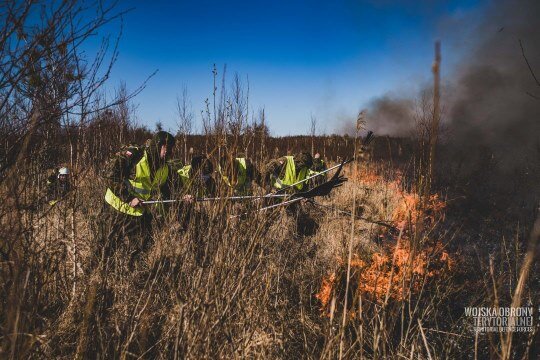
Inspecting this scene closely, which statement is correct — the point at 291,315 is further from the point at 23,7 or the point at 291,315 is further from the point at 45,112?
the point at 23,7

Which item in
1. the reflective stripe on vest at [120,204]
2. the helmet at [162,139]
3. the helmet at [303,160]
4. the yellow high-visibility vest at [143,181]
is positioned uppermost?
the helmet at [162,139]

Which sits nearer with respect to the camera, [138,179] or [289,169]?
[138,179]

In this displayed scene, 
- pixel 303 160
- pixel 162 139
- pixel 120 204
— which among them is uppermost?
pixel 162 139

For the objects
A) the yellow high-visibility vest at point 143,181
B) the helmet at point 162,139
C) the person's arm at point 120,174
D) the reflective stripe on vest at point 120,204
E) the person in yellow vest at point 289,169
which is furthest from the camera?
the person in yellow vest at point 289,169

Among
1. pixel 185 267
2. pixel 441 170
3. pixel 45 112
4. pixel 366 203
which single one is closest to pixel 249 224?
pixel 185 267

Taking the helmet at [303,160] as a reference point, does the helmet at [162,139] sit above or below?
above

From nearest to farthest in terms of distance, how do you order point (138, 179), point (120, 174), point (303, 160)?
1. point (120, 174)
2. point (138, 179)
3. point (303, 160)

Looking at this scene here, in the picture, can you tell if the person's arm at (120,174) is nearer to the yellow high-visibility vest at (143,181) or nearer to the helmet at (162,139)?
the yellow high-visibility vest at (143,181)

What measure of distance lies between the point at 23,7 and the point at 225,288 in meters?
1.69

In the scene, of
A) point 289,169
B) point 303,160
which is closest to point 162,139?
point 289,169

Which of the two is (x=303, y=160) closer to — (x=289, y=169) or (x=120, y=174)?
(x=289, y=169)

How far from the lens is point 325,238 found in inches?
169

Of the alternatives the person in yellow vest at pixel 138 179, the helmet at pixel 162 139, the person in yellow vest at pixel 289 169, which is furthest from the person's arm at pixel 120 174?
the person in yellow vest at pixel 289 169

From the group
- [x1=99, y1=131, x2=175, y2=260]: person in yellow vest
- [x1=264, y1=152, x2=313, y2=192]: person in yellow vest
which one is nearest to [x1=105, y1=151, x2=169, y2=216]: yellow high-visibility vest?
[x1=99, y1=131, x2=175, y2=260]: person in yellow vest
